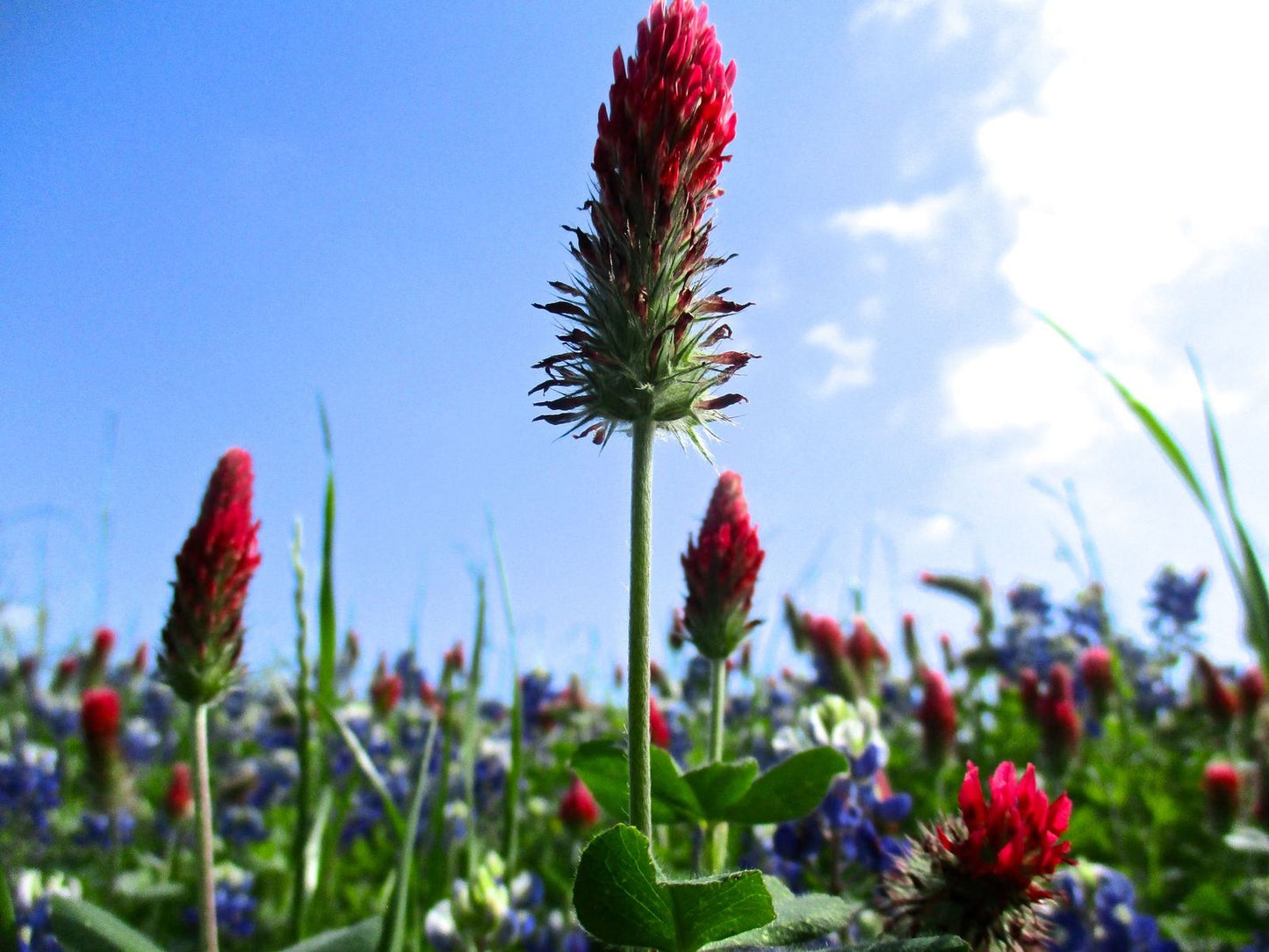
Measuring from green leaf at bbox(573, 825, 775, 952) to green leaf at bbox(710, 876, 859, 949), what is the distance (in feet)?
0.21

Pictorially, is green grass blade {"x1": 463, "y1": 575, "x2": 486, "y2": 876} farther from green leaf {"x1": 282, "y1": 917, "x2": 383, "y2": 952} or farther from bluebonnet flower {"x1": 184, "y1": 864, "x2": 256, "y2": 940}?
bluebonnet flower {"x1": 184, "y1": 864, "x2": 256, "y2": 940}

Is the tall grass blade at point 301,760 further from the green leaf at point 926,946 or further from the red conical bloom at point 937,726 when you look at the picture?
the red conical bloom at point 937,726

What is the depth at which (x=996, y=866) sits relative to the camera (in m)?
1.32

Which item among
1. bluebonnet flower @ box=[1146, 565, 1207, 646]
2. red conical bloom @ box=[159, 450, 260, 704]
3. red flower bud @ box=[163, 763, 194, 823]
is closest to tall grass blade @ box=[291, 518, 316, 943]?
red conical bloom @ box=[159, 450, 260, 704]

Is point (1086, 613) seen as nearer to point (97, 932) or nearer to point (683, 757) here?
point (683, 757)

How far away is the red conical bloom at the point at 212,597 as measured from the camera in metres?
1.94

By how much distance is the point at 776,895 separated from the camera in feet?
4.92

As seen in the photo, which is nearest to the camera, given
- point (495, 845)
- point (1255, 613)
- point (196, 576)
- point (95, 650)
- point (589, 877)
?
point (589, 877)

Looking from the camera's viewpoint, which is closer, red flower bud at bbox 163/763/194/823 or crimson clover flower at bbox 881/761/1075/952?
crimson clover flower at bbox 881/761/1075/952

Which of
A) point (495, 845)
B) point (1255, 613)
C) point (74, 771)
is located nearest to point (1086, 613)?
point (495, 845)

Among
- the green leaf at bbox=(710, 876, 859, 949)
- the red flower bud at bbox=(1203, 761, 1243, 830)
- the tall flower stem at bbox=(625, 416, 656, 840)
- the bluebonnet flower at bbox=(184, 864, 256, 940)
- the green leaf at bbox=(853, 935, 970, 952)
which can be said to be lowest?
the bluebonnet flower at bbox=(184, 864, 256, 940)

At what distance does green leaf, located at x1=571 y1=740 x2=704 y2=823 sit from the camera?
1.74 metres

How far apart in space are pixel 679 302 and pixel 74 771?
26.0 feet

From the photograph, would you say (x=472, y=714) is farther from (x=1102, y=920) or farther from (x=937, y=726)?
(x=937, y=726)
